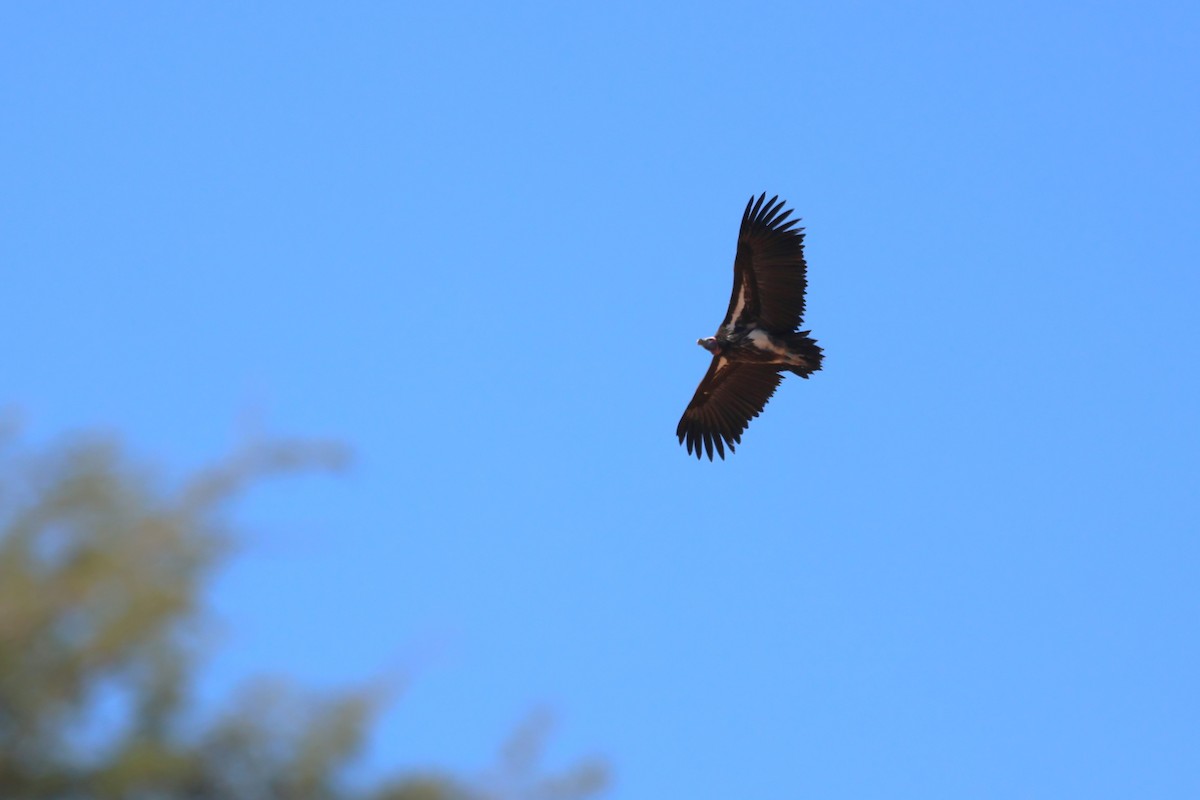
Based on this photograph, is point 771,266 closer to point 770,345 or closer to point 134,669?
point 770,345

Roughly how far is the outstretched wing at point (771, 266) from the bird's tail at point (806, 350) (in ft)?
0.76

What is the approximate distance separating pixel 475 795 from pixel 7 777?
258 cm

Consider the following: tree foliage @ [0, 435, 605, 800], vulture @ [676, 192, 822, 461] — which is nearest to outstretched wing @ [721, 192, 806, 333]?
vulture @ [676, 192, 822, 461]

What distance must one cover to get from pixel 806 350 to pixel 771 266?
135 cm

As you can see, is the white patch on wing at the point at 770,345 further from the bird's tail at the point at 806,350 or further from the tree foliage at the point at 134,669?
the tree foliage at the point at 134,669

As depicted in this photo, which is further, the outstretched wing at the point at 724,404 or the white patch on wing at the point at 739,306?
the outstretched wing at the point at 724,404

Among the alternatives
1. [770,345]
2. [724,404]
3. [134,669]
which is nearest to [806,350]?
[770,345]

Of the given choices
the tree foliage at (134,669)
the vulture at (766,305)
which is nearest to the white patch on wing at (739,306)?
the vulture at (766,305)

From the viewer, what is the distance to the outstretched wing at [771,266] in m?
25.4

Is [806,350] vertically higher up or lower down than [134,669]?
higher up

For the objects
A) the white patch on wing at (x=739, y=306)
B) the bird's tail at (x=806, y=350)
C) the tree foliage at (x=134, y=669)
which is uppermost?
the white patch on wing at (x=739, y=306)

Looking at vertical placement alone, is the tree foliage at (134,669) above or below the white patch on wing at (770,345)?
below

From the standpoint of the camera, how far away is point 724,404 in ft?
93.7

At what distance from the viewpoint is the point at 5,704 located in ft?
30.5
